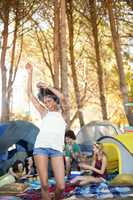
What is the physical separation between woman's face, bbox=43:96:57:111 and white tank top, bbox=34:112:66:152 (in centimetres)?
13

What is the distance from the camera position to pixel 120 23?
20828 millimetres

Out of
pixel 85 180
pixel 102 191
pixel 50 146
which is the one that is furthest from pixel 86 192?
pixel 50 146

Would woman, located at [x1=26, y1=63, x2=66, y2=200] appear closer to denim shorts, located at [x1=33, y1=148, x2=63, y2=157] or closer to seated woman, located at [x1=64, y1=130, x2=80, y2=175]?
denim shorts, located at [x1=33, y1=148, x2=63, y2=157]

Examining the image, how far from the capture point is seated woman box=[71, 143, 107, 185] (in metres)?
8.56

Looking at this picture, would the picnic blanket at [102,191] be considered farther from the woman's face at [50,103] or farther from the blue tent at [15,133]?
the blue tent at [15,133]

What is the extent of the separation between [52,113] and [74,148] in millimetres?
4690

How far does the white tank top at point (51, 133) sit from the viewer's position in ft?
20.6

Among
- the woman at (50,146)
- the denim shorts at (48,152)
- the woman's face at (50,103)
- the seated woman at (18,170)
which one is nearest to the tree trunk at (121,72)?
the seated woman at (18,170)

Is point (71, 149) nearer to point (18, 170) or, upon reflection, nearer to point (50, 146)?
point (18, 170)

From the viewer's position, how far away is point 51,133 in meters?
6.30

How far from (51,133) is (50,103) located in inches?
18.7

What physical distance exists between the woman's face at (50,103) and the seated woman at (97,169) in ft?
7.64

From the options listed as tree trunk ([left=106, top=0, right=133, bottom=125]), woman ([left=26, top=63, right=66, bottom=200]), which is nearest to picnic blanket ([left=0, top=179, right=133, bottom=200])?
woman ([left=26, top=63, right=66, bottom=200])

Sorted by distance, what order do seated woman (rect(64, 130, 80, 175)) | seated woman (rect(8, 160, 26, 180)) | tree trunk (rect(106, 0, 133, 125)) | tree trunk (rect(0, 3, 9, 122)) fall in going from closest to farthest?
seated woman (rect(8, 160, 26, 180)) → seated woman (rect(64, 130, 80, 175)) → tree trunk (rect(106, 0, 133, 125)) → tree trunk (rect(0, 3, 9, 122))
